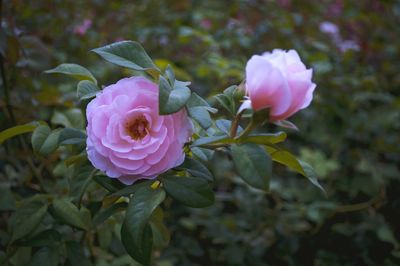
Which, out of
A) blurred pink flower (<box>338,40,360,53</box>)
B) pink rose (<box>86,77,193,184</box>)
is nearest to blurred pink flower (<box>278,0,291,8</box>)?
blurred pink flower (<box>338,40,360,53</box>)

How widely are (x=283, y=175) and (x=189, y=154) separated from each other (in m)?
1.15

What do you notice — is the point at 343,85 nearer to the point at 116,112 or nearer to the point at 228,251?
the point at 228,251

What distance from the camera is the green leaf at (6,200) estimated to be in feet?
2.99

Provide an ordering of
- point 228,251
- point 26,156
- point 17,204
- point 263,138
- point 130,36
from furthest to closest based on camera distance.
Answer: point 130,36
point 228,251
point 26,156
point 17,204
point 263,138

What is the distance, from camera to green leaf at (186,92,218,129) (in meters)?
0.65

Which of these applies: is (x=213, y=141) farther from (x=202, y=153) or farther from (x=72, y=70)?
(x=72, y=70)

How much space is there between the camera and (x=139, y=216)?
2.00ft

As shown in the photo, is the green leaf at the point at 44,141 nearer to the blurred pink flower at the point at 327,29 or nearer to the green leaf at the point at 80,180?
the green leaf at the point at 80,180

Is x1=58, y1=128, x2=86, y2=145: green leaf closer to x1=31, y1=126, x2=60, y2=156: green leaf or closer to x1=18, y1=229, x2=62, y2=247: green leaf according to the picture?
x1=31, y1=126, x2=60, y2=156: green leaf

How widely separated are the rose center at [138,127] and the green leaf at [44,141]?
5.8 inches

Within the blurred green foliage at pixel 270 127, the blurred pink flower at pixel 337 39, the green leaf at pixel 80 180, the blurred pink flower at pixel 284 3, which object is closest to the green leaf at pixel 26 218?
the blurred green foliage at pixel 270 127

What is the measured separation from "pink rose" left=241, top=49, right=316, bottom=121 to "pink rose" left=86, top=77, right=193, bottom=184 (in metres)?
0.11

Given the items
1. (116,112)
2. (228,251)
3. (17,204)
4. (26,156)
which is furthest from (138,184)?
(228,251)

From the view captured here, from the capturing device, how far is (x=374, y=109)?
187 cm
